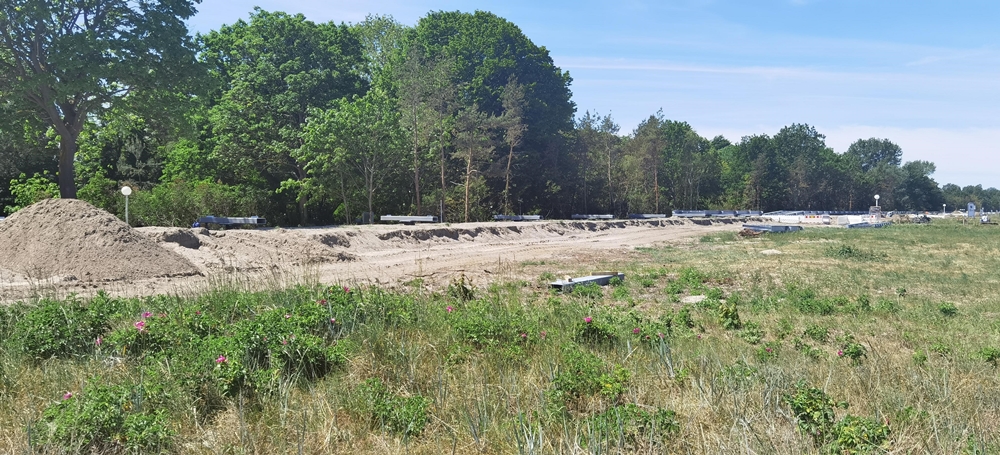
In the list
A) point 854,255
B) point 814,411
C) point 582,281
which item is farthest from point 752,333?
point 854,255

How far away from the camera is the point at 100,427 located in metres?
4.16

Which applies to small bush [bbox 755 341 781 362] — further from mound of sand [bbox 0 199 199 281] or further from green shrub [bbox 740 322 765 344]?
mound of sand [bbox 0 199 199 281]

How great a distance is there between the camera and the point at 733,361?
6.31m

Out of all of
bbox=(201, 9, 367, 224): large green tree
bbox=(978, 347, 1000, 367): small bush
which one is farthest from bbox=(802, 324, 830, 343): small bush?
bbox=(201, 9, 367, 224): large green tree

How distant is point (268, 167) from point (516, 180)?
23.0m

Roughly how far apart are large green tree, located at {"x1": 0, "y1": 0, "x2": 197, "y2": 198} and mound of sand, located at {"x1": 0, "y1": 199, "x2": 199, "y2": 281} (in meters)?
11.3

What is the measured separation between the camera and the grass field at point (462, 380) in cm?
421

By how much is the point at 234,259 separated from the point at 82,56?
45.4 ft

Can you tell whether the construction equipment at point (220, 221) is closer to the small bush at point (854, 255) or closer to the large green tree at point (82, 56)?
the large green tree at point (82, 56)

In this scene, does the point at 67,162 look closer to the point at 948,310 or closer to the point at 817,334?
the point at 817,334

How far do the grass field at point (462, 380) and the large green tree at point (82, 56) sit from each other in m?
20.7

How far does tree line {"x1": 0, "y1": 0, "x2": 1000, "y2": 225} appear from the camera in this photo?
25.4 m

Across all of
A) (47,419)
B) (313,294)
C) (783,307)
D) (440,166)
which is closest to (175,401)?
(47,419)

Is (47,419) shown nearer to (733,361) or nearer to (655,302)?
(733,361)
